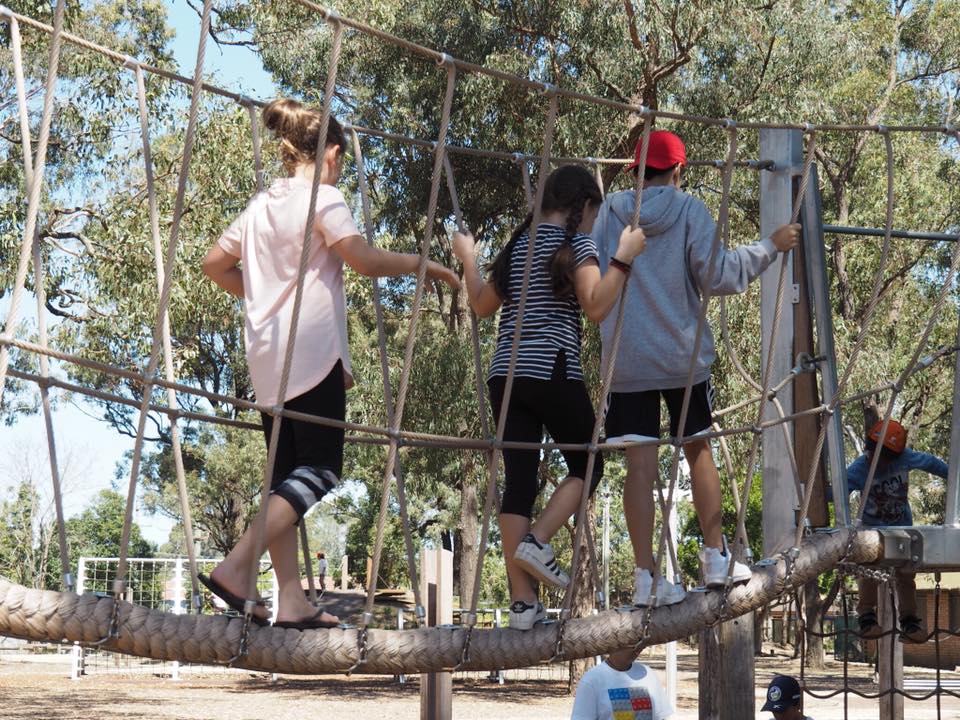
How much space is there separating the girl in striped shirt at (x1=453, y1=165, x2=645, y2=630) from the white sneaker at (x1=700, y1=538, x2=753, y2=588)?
0.51 meters

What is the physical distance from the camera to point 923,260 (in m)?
19.6

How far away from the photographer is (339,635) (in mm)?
2816

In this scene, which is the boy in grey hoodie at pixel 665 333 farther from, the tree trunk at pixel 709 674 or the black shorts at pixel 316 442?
the tree trunk at pixel 709 674

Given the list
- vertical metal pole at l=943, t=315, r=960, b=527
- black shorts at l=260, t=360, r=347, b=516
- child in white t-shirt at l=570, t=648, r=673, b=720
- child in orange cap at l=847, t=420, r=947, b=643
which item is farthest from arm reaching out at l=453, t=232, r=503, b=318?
child in orange cap at l=847, t=420, r=947, b=643

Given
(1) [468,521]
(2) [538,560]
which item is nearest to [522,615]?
(2) [538,560]

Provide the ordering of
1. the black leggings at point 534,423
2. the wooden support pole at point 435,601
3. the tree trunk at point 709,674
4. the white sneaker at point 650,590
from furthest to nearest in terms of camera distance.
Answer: the wooden support pole at point 435,601 → the tree trunk at point 709,674 → the white sneaker at point 650,590 → the black leggings at point 534,423

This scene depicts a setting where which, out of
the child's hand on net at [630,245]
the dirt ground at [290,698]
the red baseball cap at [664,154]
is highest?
the red baseball cap at [664,154]

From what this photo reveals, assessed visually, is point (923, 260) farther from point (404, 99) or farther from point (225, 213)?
point (225, 213)

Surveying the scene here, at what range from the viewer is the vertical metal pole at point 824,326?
4352 millimetres

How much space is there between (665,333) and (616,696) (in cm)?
219

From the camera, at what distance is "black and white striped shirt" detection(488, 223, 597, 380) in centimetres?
312

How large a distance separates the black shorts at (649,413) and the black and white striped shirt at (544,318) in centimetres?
27

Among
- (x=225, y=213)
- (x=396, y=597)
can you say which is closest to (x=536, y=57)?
(x=225, y=213)

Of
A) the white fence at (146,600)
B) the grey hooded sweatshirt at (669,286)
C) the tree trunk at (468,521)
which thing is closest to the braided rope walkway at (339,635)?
the grey hooded sweatshirt at (669,286)
